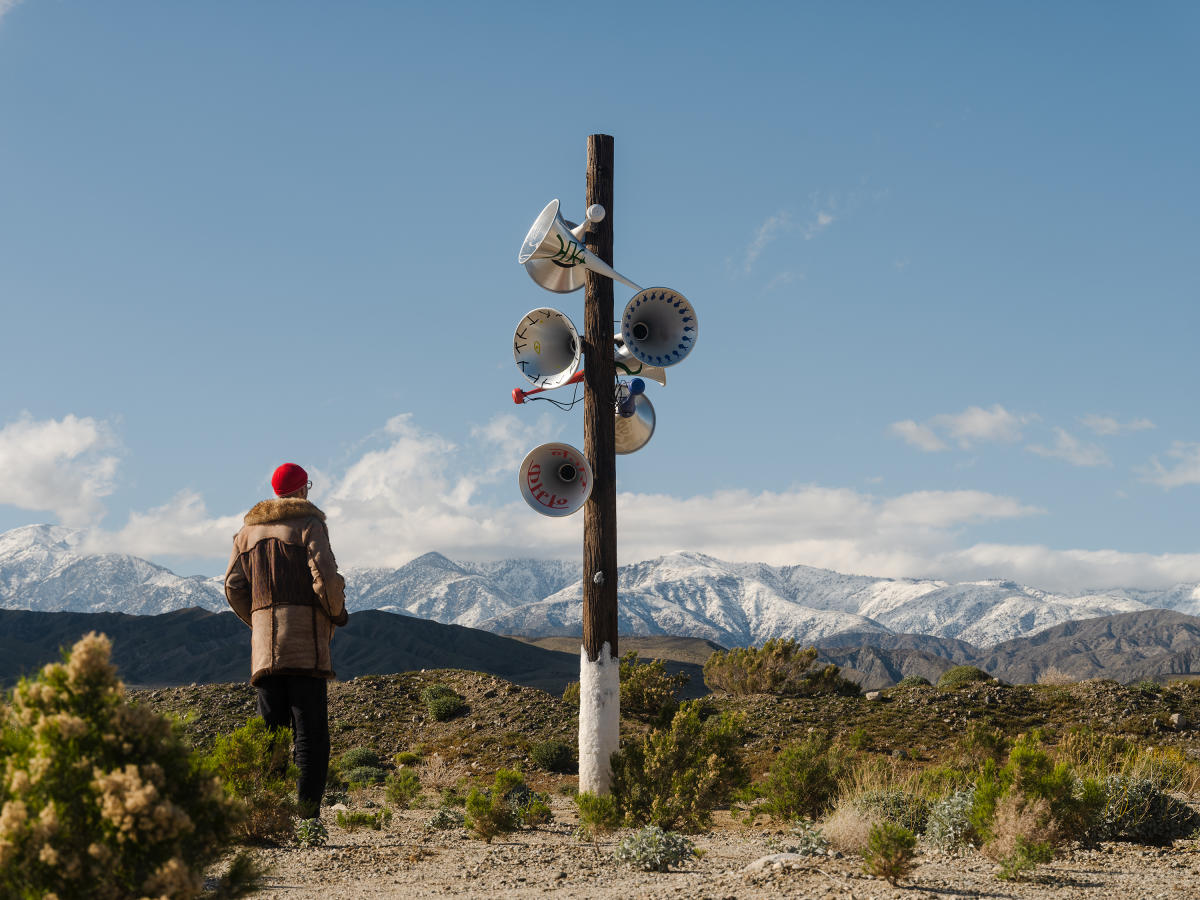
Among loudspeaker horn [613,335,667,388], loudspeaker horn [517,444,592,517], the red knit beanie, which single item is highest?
loudspeaker horn [613,335,667,388]

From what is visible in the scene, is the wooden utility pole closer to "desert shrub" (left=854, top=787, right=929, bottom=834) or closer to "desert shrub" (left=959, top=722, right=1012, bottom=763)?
"desert shrub" (left=854, top=787, right=929, bottom=834)

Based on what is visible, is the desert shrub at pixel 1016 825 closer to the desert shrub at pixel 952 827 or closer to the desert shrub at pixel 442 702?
the desert shrub at pixel 952 827

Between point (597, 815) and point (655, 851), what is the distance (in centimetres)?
176

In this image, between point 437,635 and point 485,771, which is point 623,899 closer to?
point 485,771

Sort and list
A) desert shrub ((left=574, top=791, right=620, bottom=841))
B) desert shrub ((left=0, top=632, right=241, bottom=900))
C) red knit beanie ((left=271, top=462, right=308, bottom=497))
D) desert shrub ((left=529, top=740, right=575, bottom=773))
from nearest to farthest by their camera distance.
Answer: desert shrub ((left=0, top=632, right=241, bottom=900)), red knit beanie ((left=271, top=462, right=308, bottom=497)), desert shrub ((left=574, top=791, right=620, bottom=841)), desert shrub ((left=529, top=740, right=575, bottom=773))

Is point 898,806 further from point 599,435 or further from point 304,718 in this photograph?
point 304,718

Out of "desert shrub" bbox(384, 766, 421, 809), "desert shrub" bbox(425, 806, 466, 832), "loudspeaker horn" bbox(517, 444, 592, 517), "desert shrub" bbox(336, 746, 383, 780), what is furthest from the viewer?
"desert shrub" bbox(336, 746, 383, 780)

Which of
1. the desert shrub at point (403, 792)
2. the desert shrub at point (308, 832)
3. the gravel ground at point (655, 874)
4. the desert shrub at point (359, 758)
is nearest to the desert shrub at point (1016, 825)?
the gravel ground at point (655, 874)

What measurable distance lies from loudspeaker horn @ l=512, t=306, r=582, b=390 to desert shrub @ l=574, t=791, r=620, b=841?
4088mm

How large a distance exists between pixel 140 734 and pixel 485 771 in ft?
46.2

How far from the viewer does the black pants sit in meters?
6.37

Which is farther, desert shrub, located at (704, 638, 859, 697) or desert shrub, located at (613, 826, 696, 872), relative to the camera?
desert shrub, located at (704, 638, 859, 697)

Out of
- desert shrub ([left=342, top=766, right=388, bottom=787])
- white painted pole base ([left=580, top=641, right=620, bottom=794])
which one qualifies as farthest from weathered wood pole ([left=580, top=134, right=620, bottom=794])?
desert shrub ([left=342, top=766, right=388, bottom=787])

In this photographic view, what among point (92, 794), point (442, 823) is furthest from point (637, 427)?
point (92, 794)
